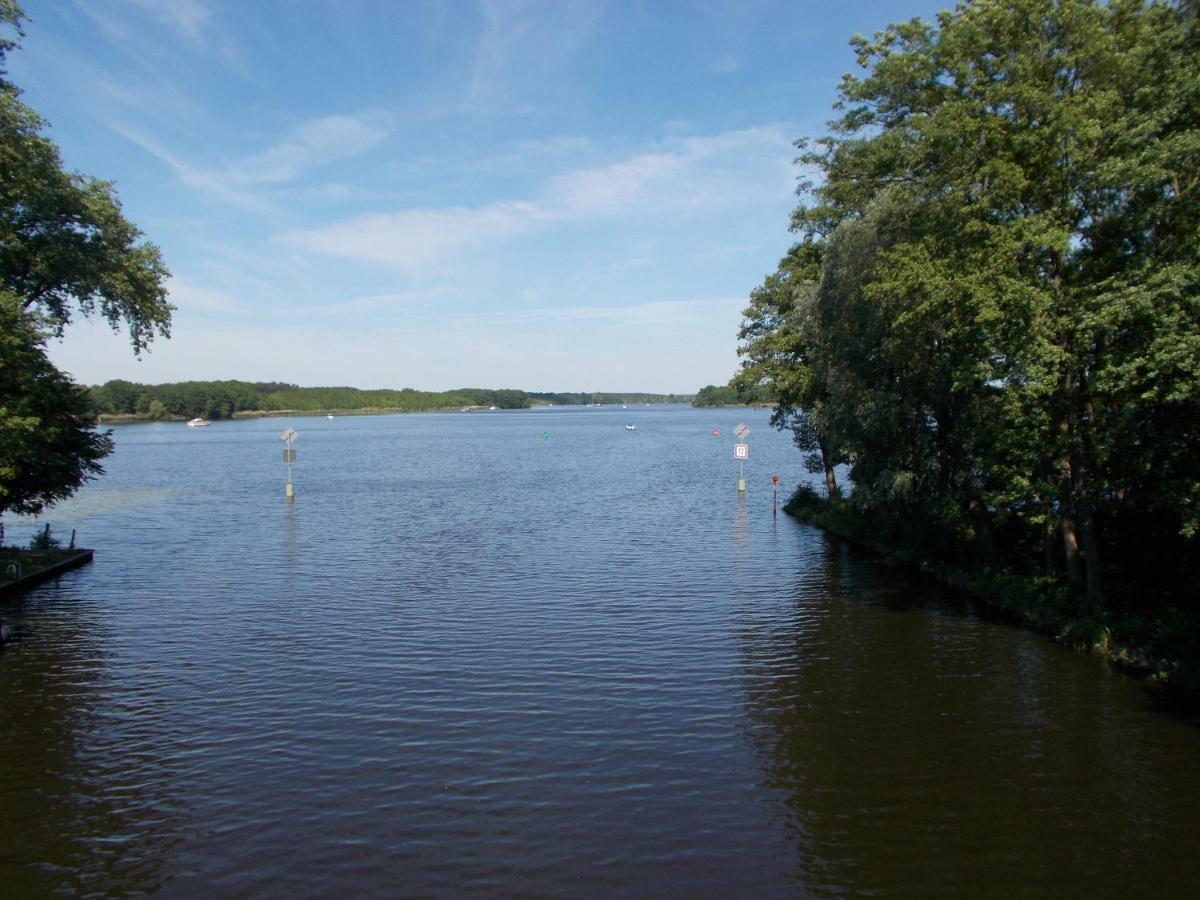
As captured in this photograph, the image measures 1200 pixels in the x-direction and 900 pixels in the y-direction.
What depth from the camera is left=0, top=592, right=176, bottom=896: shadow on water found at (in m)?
10.1

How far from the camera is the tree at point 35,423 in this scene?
19953 millimetres

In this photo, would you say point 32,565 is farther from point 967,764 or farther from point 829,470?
point 829,470

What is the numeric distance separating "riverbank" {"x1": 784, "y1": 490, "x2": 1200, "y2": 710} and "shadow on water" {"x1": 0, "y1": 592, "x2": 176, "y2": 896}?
16829 mm

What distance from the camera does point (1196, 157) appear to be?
A: 1711 centimetres

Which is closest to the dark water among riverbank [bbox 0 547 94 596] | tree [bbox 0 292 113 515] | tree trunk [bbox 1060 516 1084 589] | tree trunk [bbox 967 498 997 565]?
riverbank [bbox 0 547 94 596]

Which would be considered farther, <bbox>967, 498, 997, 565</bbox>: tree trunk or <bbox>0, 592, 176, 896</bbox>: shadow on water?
<bbox>967, 498, 997, 565</bbox>: tree trunk

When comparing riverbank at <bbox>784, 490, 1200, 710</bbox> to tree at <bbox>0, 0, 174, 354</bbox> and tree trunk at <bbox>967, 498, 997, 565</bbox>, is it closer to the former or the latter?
tree trunk at <bbox>967, 498, 997, 565</bbox>

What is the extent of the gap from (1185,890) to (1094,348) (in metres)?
11.9

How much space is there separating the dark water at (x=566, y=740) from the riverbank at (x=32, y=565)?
1058 millimetres

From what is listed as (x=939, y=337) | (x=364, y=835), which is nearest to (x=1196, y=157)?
(x=939, y=337)

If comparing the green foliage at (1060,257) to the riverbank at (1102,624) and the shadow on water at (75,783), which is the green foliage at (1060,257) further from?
the shadow on water at (75,783)

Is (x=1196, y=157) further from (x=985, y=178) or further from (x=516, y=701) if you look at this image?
(x=516, y=701)

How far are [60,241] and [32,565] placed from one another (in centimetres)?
1046

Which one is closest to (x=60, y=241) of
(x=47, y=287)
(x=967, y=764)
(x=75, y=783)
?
(x=47, y=287)
